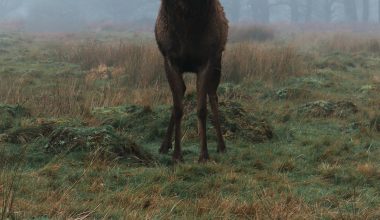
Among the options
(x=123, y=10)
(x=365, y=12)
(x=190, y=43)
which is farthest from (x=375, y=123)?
(x=123, y=10)

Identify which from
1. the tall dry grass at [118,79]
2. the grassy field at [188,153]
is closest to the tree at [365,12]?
the tall dry grass at [118,79]

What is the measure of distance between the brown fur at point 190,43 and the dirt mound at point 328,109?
113 inches

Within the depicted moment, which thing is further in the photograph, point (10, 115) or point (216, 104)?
point (10, 115)

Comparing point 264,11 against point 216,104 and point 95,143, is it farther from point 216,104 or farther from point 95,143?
point 95,143

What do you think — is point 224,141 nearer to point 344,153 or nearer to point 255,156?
point 255,156

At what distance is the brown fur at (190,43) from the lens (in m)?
5.27

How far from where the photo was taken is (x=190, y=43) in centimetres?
532

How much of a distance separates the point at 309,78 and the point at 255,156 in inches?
251

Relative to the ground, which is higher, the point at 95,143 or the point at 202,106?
the point at 202,106

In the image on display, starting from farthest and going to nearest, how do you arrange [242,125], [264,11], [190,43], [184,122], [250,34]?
1. [264,11]
2. [250,34]
3. [184,122]
4. [242,125]
5. [190,43]

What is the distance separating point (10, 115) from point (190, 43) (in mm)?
2969

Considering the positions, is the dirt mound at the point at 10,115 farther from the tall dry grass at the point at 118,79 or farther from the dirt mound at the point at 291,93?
the dirt mound at the point at 291,93

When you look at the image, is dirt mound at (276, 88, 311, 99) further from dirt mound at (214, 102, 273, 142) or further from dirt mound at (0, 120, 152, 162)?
dirt mound at (0, 120, 152, 162)

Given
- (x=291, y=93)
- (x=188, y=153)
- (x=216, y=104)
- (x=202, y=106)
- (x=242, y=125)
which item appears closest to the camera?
(x=202, y=106)
